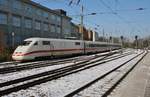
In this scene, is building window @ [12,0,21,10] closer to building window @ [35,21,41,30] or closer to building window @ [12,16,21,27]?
building window @ [12,16,21,27]

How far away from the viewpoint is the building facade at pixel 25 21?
54625mm

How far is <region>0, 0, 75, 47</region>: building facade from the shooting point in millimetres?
54625

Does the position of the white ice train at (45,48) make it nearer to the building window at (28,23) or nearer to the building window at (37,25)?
the building window at (28,23)

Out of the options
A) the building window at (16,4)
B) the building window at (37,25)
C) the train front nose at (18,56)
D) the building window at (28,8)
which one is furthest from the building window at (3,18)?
the train front nose at (18,56)

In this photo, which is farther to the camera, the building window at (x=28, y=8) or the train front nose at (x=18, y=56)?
the building window at (x=28, y=8)

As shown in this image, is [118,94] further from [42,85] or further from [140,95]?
[42,85]

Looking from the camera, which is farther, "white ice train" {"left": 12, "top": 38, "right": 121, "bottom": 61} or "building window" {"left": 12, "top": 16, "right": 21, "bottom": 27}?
"building window" {"left": 12, "top": 16, "right": 21, "bottom": 27}

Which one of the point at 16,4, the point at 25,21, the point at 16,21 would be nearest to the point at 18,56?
the point at 16,21

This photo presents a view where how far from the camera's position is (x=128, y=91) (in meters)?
13.7

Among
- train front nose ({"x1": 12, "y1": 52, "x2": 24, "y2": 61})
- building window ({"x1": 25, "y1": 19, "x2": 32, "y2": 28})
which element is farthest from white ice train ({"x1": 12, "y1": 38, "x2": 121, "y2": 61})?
building window ({"x1": 25, "y1": 19, "x2": 32, "y2": 28})

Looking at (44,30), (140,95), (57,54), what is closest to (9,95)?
(140,95)

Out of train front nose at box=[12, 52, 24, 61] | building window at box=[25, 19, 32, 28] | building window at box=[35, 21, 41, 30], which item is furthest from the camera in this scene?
building window at box=[35, 21, 41, 30]

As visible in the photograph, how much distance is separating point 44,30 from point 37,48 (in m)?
38.0

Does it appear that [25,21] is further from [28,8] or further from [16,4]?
[16,4]
